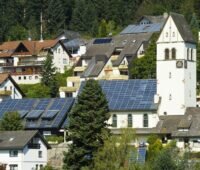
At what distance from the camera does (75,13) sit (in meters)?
163

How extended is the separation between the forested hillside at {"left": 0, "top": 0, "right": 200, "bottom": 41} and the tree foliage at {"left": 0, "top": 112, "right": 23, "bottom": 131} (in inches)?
2599

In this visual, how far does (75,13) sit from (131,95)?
72.9 m

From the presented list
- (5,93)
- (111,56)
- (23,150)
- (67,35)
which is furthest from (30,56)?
(23,150)

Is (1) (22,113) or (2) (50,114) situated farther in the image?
(1) (22,113)

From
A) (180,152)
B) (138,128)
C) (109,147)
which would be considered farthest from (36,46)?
(109,147)

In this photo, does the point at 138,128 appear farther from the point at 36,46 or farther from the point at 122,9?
the point at 122,9

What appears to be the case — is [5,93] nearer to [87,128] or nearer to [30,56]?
[30,56]

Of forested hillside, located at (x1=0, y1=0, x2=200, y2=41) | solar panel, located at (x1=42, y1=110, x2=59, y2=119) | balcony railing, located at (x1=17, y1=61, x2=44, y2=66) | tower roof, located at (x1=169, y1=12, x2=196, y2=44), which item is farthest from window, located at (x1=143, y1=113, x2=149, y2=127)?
forested hillside, located at (x1=0, y1=0, x2=200, y2=41)

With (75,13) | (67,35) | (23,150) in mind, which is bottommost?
(23,150)

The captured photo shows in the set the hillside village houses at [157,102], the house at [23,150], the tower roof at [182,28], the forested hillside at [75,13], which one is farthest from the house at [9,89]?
the forested hillside at [75,13]

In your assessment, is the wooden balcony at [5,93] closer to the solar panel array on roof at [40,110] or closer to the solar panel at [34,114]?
the solar panel array on roof at [40,110]

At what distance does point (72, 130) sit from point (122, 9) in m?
91.6

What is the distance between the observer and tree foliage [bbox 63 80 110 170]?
70938 mm

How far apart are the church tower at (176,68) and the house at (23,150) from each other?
44.7ft
